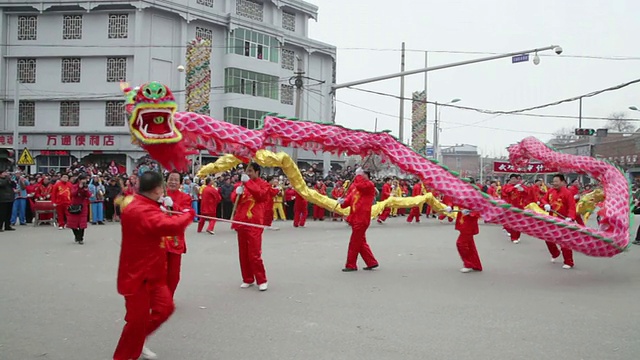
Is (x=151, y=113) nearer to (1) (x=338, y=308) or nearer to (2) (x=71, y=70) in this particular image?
(1) (x=338, y=308)

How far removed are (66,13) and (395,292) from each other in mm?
27104

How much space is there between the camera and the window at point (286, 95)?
106ft

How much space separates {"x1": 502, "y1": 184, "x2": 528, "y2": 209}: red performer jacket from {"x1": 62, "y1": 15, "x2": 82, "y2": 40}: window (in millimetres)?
24042

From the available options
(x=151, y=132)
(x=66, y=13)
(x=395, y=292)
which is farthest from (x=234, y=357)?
(x=66, y=13)

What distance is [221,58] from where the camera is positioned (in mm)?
29406

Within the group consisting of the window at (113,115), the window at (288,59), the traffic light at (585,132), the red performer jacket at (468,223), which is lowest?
the red performer jacket at (468,223)

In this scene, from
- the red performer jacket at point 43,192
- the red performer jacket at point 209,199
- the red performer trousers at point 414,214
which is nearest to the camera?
the red performer jacket at point 209,199

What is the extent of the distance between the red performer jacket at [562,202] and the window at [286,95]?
24533 mm

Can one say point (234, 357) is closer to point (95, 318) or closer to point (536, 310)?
point (95, 318)

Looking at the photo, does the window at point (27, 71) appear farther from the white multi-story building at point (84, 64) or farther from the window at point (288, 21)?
the window at point (288, 21)

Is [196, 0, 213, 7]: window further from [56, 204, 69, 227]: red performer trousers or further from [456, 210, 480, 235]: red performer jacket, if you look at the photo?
[456, 210, 480, 235]: red performer jacket

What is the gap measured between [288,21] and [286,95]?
4751mm

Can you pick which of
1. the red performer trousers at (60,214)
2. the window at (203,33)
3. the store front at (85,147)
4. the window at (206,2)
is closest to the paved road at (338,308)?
the red performer trousers at (60,214)

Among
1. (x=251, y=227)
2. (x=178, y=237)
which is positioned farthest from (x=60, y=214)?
(x=178, y=237)
